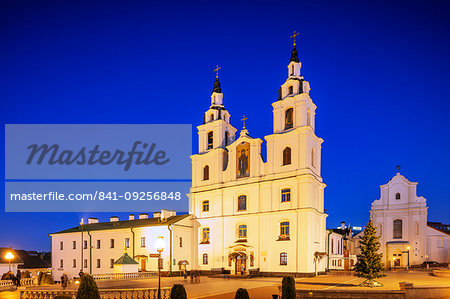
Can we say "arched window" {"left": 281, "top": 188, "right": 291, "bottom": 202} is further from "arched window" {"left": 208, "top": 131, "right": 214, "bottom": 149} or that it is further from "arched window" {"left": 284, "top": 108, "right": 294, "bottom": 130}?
"arched window" {"left": 208, "top": 131, "right": 214, "bottom": 149}

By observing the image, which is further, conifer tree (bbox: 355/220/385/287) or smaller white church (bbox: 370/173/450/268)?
smaller white church (bbox: 370/173/450/268)

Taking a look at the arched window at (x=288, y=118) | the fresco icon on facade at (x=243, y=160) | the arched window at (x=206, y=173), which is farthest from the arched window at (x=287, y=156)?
the arched window at (x=206, y=173)

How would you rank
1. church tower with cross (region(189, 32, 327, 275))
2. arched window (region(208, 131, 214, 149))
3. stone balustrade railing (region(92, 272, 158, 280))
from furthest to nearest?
arched window (region(208, 131, 214, 149)) → church tower with cross (region(189, 32, 327, 275)) → stone balustrade railing (region(92, 272, 158, 280))

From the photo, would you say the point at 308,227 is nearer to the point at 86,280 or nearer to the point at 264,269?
Result: the point at 264,269

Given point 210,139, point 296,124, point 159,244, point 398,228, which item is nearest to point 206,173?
point 210,139

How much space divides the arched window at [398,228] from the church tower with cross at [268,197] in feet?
80.3

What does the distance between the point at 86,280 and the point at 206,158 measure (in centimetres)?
3564

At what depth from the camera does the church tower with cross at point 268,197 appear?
130ft

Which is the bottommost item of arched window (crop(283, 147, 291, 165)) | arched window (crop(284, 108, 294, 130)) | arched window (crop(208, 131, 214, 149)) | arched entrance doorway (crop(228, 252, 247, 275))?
arched entrance doorway (crop(228, 252, 247, 275))

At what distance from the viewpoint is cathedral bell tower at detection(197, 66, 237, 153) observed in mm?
48469

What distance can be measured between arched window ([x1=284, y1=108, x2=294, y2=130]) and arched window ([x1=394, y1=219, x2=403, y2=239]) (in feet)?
104

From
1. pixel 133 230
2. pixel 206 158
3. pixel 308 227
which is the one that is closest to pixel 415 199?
pixel 308 227

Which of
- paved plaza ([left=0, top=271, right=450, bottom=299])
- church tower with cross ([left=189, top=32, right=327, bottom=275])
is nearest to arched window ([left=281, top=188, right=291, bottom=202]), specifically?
church tower with cross ([left=189, top=32, right=327, bottom=275])

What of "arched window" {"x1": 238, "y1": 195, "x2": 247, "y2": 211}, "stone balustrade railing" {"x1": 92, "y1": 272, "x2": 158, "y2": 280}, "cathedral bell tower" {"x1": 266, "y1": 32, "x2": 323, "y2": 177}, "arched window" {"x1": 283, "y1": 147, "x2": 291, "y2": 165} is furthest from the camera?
"arched window" {"x1": 238, "y1": 195, "x2": 247, "y2": 211}
